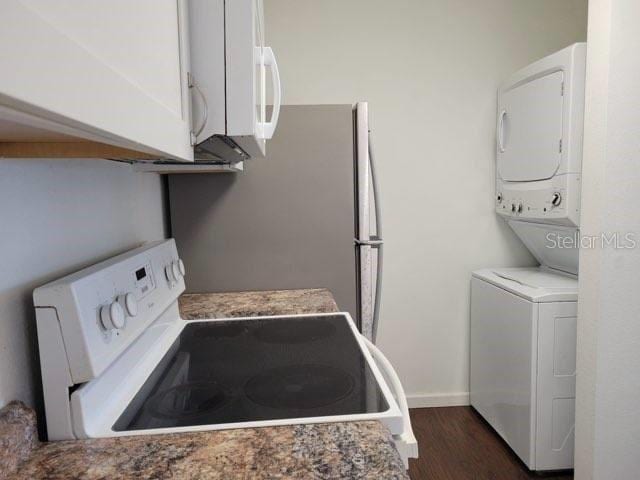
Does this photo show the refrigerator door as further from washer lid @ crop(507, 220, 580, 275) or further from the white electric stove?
washer lid @ crop(507, 220, 580, 275)

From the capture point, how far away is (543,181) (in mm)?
2230

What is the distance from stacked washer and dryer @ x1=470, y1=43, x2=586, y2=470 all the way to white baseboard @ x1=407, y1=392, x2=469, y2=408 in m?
0.21

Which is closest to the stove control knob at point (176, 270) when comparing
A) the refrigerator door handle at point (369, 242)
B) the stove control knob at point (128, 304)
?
the stove control knob at point (128, 304)

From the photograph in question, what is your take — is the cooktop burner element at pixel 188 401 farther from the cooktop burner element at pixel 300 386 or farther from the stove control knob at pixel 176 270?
the stove control knob at pixel 176 270

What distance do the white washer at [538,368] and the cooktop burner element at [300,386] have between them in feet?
4.74

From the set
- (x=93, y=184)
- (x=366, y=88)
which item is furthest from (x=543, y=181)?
(x=93, y=184)

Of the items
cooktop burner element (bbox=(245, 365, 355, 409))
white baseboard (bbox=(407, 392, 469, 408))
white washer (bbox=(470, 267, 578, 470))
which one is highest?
cooktop burner element (bbox=(245, 365, 355, 409))

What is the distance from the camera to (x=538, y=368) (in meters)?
2.08

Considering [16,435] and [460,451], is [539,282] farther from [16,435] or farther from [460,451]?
[16,435]

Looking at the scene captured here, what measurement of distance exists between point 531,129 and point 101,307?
2260 millimetres

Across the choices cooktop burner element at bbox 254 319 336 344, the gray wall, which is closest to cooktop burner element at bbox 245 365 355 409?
cooktop burner element at bbox 254 319 336 344

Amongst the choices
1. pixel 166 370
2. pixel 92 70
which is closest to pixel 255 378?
pixel 166 370

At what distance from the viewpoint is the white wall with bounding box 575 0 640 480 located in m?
1.70

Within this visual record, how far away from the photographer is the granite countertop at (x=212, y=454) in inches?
24.9
